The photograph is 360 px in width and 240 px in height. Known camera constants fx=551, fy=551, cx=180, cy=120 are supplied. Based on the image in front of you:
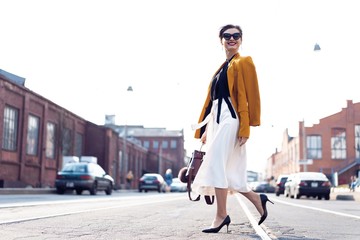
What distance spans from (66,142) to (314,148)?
136 ft

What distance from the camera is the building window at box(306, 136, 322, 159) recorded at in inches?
2849

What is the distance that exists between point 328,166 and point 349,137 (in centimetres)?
470

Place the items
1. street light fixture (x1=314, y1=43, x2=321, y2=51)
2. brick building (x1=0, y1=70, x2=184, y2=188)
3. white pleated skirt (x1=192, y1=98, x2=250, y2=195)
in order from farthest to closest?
1. street light fixture (x1=314, y1=43, x2=321, y2=51)
2. brick building (x1=0, y1=70, x2=184, y2=188)
3. white pleated skirt (x1=192, y1=98, x2=250, y2=195)

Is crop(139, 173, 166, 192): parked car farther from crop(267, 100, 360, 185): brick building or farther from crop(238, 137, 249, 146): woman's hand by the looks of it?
crop(238, 137, 249, 146): woman's hand

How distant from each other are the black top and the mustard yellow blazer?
0.20ft

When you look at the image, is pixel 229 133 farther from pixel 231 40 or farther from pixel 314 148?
pixel 314 148

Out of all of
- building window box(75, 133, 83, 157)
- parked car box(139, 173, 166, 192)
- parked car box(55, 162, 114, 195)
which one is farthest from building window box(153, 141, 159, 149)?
parked car box(55, 162, 114, 195)

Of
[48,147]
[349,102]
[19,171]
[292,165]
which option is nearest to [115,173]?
[48,147]

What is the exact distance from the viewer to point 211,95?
229 inches

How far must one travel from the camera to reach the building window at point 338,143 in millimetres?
71938

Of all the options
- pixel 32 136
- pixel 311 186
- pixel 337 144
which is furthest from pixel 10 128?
pixel 337 144

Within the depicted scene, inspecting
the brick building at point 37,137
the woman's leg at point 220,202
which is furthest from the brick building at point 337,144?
the woman's leg at point 220,202

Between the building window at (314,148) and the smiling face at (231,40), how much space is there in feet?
226

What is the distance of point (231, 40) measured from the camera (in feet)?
19.0
